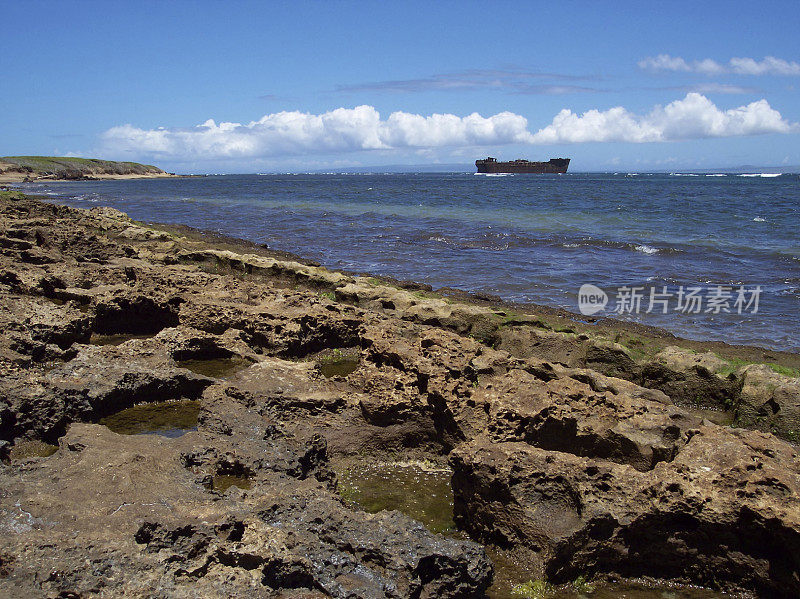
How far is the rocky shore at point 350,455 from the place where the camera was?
4.05 meters

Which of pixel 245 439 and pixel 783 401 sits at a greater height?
pixel 245 439

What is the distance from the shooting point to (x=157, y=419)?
7273mm

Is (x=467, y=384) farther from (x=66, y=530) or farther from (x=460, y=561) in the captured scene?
(x=66, y=530)

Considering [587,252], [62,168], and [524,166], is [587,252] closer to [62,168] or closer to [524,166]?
[62,168]

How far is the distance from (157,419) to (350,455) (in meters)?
2.33

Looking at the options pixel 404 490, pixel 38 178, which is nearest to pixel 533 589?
pixel 404 490

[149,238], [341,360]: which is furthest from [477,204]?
[341,360]

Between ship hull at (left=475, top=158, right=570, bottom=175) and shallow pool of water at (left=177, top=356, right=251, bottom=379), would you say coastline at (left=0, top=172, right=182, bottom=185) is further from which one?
shallow pool of water at (left=177, top=356, right=251, bottom=379)

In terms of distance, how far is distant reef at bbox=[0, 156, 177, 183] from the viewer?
99250 mm

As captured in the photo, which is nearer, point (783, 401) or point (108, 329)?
point (783, 401)

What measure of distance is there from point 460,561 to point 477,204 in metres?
49.3

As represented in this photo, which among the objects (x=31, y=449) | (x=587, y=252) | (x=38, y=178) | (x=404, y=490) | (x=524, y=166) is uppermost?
(x=524, y=166)

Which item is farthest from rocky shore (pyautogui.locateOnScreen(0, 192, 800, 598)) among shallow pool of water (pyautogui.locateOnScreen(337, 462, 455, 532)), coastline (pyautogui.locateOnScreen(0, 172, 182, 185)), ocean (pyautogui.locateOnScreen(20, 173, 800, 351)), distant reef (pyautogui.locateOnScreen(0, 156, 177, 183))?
distant reef (pyautogui.locateOnScreen(0, 156, 177, 183))

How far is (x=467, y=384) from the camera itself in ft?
23.5
